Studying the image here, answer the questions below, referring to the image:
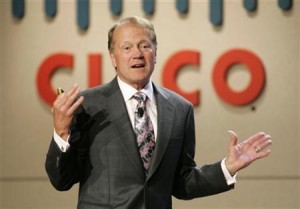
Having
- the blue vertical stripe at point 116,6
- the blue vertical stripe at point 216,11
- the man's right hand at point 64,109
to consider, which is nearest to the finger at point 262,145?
the man's right hand at point 64,109

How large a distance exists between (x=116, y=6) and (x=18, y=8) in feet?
2.56

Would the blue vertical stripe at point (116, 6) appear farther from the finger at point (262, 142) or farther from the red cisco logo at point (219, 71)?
the finger at point (262, 142)

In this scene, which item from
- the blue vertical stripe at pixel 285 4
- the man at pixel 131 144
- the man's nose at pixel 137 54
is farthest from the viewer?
the blue vertical stripe at pixel 285 4

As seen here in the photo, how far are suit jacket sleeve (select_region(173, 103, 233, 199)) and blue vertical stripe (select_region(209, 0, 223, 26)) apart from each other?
233cm

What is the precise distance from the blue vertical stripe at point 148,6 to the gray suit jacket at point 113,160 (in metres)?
2.35

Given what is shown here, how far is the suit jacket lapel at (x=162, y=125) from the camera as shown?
2182mm

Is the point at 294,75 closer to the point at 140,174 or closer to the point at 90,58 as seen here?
the point at 90,58

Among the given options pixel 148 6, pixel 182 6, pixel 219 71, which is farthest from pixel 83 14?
pixel 219 71

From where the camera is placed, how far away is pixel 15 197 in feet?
15.5

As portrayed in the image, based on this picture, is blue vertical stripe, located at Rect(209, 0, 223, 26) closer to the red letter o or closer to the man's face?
the red letter o

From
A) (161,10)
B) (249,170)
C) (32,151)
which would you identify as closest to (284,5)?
(161,10)

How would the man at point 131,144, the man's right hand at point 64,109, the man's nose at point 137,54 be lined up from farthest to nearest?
the man's nose at point 137,54
the man at point 131,144
the man's right hand at point 64,109

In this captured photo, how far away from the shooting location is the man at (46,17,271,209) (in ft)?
6.96

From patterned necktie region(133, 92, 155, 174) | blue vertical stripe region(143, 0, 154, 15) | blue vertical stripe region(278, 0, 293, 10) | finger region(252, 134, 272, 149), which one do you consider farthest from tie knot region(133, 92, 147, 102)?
blue vertical stripe region(278, 0, 293, 10)
